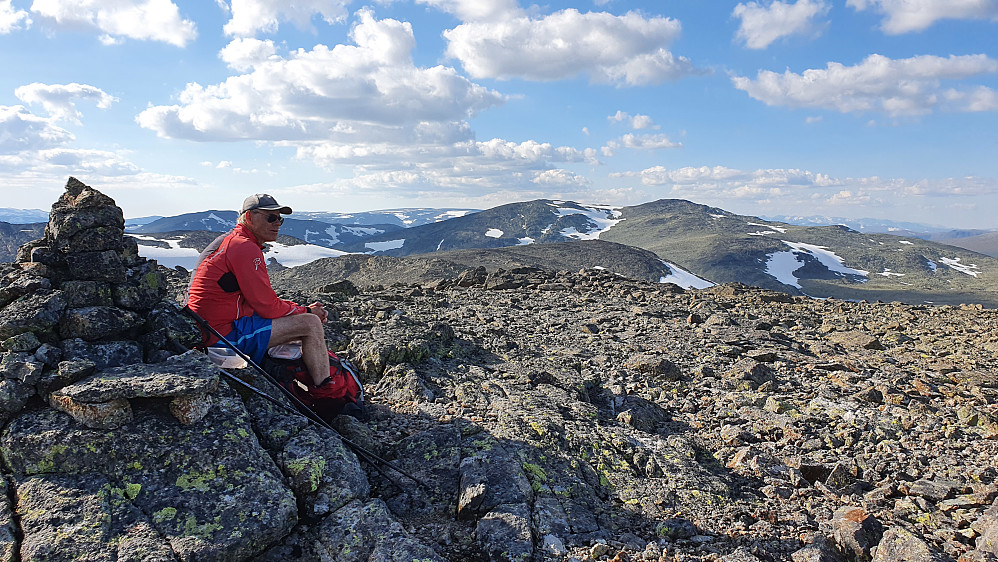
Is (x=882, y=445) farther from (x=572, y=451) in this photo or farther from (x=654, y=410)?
(x=572, y=451)

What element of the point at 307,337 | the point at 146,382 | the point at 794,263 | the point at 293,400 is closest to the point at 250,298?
→ the point at 307,337

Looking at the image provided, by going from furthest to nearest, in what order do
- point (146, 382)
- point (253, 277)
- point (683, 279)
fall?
point (683, 279), point (253, 277), point (146, 382)

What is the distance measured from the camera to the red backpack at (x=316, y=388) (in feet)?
21.5

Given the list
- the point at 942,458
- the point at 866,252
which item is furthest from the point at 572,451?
the point at 866,252

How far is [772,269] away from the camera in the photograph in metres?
147

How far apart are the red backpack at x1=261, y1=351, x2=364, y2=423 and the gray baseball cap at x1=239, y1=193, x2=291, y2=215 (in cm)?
172

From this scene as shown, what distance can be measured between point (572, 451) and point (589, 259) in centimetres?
8902

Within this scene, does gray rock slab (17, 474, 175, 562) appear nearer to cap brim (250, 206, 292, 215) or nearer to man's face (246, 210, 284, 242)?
man's face (246, 210, 284, 242)

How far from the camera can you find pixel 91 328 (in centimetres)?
536

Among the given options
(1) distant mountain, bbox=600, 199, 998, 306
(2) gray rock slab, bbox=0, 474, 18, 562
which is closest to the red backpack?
(2) gray rock slab, bbox=0, 474, 18, 562

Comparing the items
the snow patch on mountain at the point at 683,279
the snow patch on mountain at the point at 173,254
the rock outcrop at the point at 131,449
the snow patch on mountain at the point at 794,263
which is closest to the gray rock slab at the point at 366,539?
the rock outcrop at the point at 131,449

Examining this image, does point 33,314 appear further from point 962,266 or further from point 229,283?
point 962,266

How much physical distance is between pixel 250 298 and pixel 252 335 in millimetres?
454

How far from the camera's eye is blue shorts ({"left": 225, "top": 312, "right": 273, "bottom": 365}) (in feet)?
21.1
